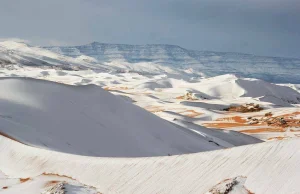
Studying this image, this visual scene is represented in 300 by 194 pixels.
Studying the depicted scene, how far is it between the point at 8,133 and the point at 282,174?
1536 centimetres

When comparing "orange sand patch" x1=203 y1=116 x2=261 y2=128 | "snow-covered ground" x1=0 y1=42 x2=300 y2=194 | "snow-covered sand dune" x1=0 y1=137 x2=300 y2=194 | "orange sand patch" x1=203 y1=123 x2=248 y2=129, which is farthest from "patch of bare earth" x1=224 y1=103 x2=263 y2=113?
"snow-covered sand dune" x1=0 y1=137 x2=300 y2=194

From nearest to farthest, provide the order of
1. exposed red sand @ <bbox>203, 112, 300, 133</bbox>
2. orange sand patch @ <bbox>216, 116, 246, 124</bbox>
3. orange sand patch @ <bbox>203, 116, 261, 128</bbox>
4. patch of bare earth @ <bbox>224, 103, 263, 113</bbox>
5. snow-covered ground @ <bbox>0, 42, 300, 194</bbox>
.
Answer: snow-covered ground @ <bbox>0, 42, 300, 194</bbox>
exposed red sand @ <bbox>203, 112, 300, 133</bbox>
orange sand patch @ <bbox>203, 116, 261, 128</bbox>
orange sand patch @ <bbox>216, 116, 246, 124</bbox>
patch of bare earth @ <bbox>224, 103, 263, 113</bbox>

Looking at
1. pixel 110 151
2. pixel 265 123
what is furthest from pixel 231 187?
pixel 265 123

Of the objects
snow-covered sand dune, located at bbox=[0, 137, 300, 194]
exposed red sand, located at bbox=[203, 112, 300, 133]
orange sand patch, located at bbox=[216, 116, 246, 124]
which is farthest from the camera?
orange sand patch, located at bbox=[216, 116, 246, 124]

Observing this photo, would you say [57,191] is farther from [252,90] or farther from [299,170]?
[252,90]

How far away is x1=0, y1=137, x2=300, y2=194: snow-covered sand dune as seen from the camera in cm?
1129

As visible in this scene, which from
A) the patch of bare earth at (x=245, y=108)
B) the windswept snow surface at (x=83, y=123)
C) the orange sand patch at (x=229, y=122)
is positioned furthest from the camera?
the patch of bare earth at (x=245, y=108)

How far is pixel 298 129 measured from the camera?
203 ft

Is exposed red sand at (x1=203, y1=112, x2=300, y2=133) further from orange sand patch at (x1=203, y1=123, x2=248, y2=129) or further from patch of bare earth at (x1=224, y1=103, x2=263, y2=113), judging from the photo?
patch of bare earth at (x1=224, y1=103, x2=263, y2=113)

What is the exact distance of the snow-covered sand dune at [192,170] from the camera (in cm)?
1129

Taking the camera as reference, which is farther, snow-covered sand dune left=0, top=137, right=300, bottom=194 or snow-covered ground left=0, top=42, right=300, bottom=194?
snow-covered ground left=0, top=42, right=300, bottom=194

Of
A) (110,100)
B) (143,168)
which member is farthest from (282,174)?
(110,100)

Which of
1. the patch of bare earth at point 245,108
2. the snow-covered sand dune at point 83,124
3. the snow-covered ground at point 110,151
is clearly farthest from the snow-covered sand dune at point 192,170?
the patch of bare earth at point 245,108

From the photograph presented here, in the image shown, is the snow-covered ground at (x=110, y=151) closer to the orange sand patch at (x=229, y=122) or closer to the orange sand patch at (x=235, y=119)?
the orange sand patch at (x=229, y=122)
